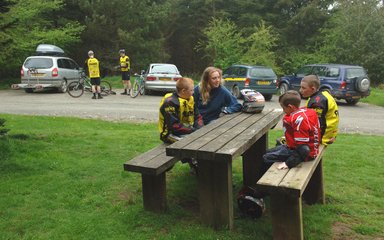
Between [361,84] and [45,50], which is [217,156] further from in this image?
[45,50]

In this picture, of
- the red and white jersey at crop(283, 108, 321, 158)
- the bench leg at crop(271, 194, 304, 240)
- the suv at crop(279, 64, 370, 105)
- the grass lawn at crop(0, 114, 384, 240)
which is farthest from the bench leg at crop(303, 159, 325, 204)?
the suv at crop(279, 64, 370, 105)

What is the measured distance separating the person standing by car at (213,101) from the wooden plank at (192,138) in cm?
27

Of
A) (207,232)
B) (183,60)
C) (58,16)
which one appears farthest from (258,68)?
(183,60)

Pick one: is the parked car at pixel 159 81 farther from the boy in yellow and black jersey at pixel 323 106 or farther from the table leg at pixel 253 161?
the boy in yellow and black jersey at pixel 323 106

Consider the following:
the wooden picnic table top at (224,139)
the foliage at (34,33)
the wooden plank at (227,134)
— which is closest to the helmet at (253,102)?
the wooden plank at (227,134)

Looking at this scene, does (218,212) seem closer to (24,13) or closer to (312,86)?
(312,86)

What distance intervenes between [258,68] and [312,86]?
46.7 ft

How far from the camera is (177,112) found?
4938mm

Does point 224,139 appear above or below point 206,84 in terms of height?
below

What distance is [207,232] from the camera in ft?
13.2

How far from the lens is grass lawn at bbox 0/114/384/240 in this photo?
4.10 m

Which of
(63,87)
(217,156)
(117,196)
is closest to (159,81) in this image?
(63,87)

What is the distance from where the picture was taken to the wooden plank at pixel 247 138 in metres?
3.59

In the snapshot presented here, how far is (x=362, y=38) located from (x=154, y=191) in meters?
24.4
